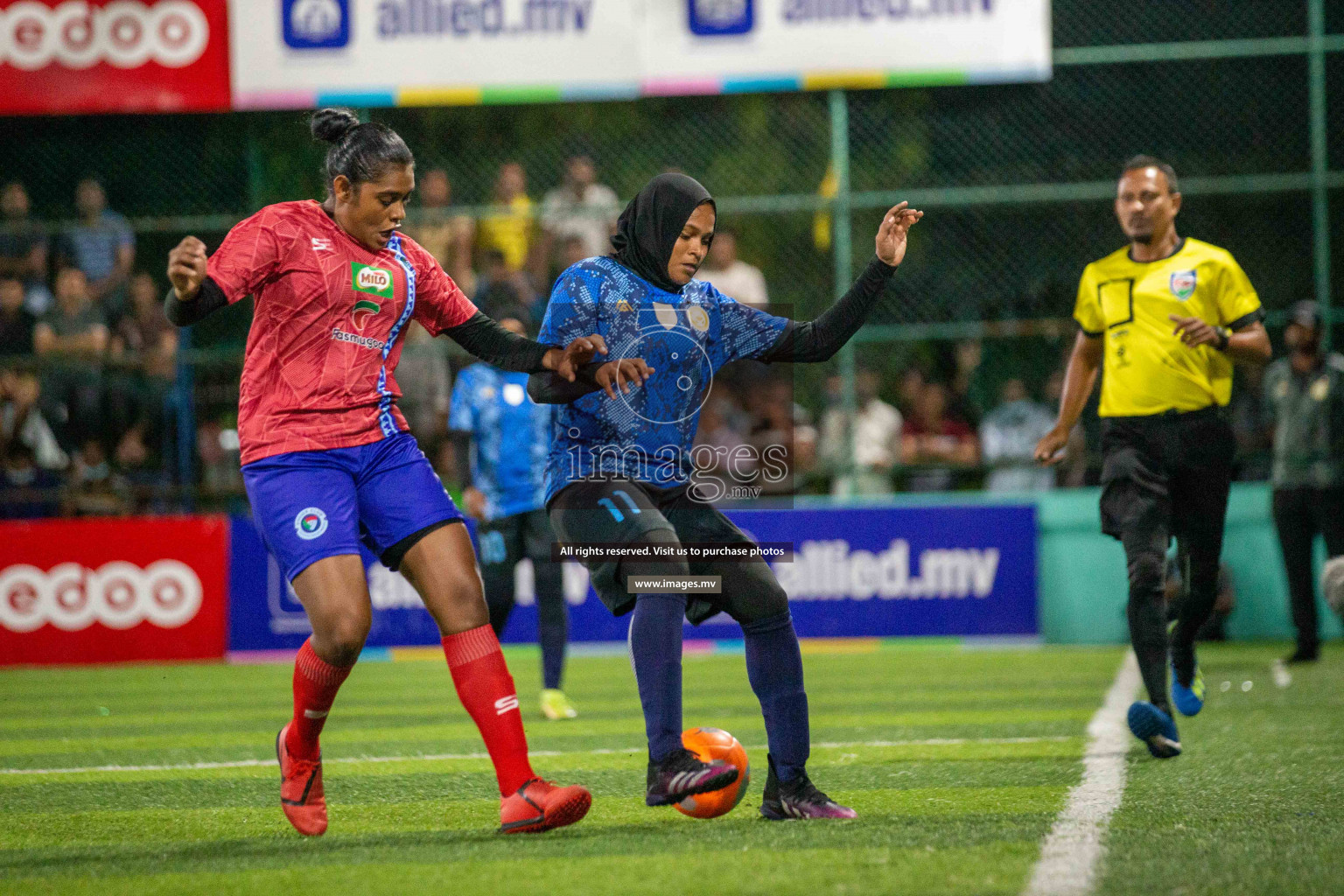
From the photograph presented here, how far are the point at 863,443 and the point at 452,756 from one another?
7378 mm

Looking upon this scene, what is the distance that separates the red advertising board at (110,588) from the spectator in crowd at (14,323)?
1.56 meters

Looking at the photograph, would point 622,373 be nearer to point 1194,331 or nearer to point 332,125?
point 332,125

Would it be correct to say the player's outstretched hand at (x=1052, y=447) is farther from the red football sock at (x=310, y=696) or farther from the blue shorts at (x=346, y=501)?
the red football sock at (x=310, y=696)

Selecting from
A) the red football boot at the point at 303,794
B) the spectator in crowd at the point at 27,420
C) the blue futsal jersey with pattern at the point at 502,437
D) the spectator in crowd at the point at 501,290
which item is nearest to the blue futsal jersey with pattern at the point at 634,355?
the red football boot at the point at 303,794

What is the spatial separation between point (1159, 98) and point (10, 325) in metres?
11.0

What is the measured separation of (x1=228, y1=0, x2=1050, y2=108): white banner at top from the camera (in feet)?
47.3

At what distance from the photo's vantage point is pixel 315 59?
48.3ft

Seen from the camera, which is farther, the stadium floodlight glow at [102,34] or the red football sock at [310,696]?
the stadium floodlight glow at [102,34]

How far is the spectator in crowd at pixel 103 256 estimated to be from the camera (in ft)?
44.3

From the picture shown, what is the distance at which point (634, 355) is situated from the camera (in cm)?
513

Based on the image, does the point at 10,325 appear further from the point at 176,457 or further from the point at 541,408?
the point at 541,408

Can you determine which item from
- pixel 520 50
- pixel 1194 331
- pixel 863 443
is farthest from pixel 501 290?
pixel 1194 331

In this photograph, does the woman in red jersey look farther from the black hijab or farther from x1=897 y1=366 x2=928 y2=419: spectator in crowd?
x1=897 y1=366 x2=928 y2=419: spectator in crowd

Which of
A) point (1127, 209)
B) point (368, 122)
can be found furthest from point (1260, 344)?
→ point (368, 122)
